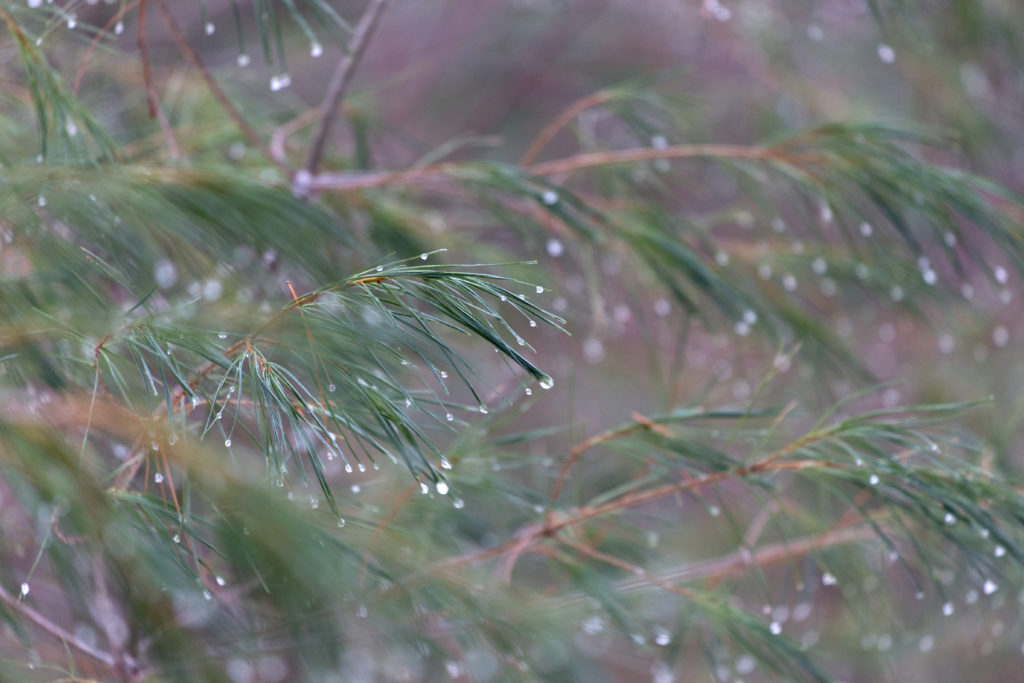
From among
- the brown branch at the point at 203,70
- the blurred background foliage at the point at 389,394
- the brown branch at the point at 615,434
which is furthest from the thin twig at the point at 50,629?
the brown branch at the point at 203,70

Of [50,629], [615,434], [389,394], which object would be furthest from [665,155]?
[50,629]

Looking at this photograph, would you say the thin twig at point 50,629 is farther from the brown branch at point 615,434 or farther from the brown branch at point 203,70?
the brown branch at point 203,70

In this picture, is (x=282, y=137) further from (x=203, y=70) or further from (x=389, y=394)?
(x=389, y=394)

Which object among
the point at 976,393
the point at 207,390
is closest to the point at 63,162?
the point at 207,390

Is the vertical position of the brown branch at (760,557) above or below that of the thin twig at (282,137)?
below

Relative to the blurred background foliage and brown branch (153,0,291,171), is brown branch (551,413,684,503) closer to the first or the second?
the blurred background foliage

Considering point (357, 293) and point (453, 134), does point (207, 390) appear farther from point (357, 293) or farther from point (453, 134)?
point (453, 134)

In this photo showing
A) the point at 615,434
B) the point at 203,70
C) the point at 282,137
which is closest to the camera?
the point at 615,434

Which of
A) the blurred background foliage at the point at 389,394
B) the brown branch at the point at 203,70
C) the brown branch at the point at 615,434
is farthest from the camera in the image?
the brown branch at the point at 203,70

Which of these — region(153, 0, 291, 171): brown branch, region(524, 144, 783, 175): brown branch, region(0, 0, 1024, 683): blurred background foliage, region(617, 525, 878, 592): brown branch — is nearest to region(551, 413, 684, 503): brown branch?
region(0, 0, 1024, 683): blurred background foliage
